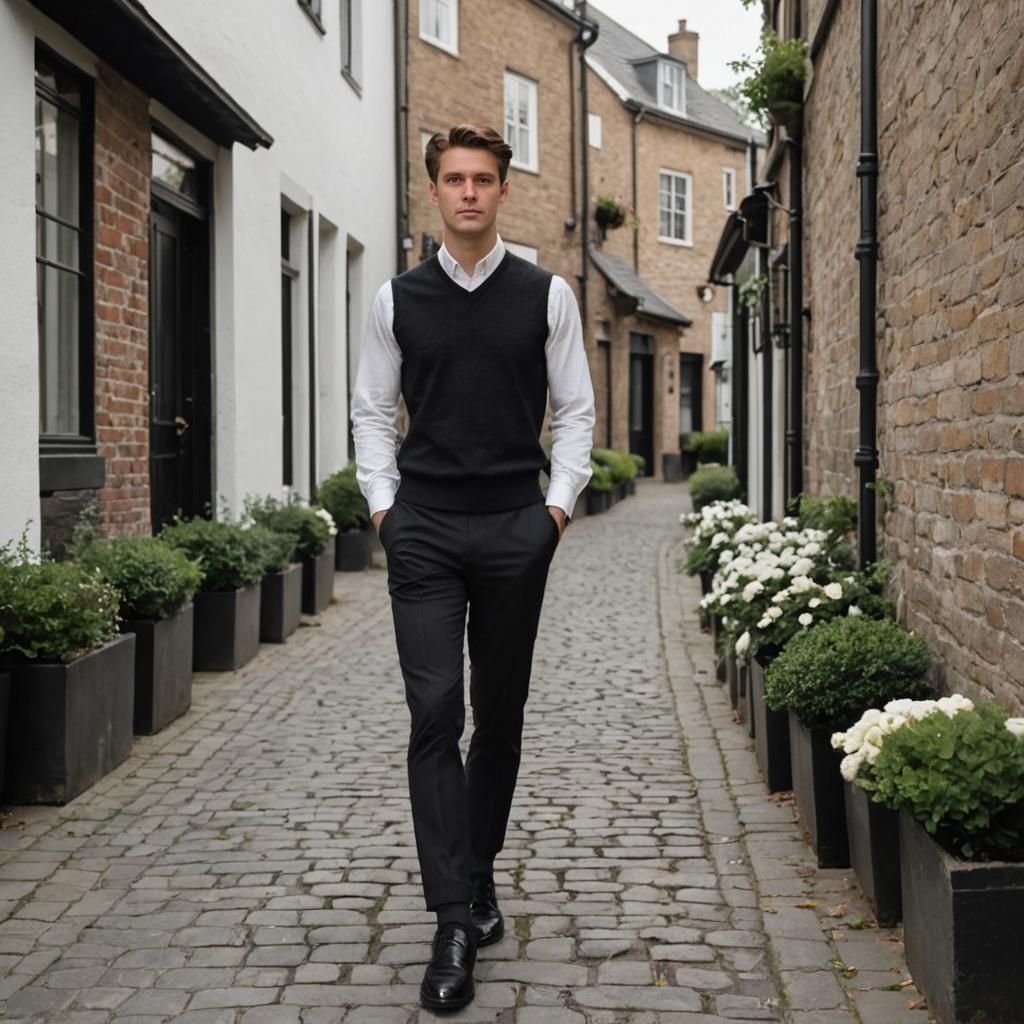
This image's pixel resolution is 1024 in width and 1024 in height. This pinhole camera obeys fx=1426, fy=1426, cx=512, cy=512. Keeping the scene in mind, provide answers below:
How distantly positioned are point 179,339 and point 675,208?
2120cm

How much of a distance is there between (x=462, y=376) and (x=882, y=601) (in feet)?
9.07

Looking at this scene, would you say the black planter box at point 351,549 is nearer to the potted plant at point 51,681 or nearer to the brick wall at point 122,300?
the brick wall at point 122,300

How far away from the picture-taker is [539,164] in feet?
72.6

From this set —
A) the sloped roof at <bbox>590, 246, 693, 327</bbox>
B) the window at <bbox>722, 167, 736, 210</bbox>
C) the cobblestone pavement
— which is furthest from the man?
the window at <bbox>722, 167, 736, 210</bbox>

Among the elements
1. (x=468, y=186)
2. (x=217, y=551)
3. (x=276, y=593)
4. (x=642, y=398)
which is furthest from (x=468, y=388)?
(x=642, y=398)

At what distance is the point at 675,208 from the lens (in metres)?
29.3

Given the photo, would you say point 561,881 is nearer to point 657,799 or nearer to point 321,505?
point 657,799

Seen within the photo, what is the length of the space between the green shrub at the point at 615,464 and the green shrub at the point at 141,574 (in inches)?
610

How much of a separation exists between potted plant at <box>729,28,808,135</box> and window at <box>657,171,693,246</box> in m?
19.2

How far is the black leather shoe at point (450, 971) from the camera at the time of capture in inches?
131

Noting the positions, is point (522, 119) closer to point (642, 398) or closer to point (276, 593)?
point (642, 398)

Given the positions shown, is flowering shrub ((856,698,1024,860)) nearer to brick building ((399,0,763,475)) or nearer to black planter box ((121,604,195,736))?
black planter box ((121,604,195,736))

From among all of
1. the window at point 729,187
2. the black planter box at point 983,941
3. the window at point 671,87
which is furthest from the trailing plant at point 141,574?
the window at point 729,187

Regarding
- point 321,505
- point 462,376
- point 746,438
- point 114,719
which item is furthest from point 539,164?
point 462,376
